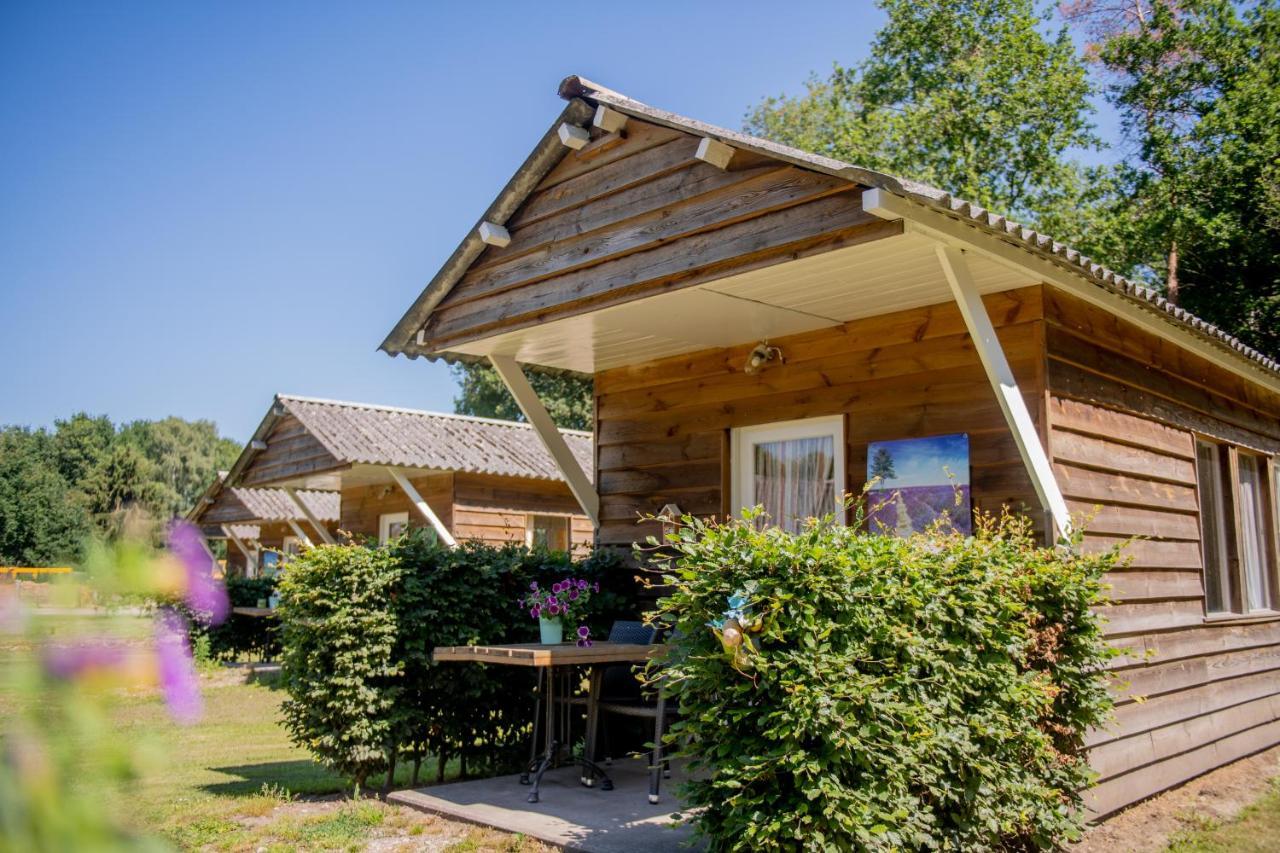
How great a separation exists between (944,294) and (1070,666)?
245cm

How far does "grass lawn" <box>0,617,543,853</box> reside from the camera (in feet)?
3.06

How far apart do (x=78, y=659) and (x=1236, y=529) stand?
9230 millimetres

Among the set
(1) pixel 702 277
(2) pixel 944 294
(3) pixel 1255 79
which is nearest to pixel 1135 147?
(3) pixel 1255 79

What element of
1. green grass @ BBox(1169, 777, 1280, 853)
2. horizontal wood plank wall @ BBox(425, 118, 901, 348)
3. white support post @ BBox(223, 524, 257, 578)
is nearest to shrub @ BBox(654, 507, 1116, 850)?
green grass @ BBox(1169, 777, 1280, 853)

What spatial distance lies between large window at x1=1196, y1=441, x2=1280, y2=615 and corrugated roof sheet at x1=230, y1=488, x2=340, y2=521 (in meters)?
17.3

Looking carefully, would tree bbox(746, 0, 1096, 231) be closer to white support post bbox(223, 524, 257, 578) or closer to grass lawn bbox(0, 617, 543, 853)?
Result: white support post bbox(223, 524, 257, 578)

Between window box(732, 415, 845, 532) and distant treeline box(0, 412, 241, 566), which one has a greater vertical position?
window box(732, 415, 845, 532)

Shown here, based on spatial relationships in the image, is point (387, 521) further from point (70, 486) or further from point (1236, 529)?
point (70, 486)

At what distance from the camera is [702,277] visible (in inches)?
230

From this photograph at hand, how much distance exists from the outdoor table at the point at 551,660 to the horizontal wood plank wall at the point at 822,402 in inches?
71.3

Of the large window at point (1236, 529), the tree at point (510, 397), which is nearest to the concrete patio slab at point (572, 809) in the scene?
the large window at point (1236, 529)

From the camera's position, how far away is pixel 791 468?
7453 mm

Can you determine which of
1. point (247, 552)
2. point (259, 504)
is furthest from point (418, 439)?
point (247, 552)

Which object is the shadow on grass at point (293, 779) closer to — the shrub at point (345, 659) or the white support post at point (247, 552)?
the shrub at point (345, 659)
